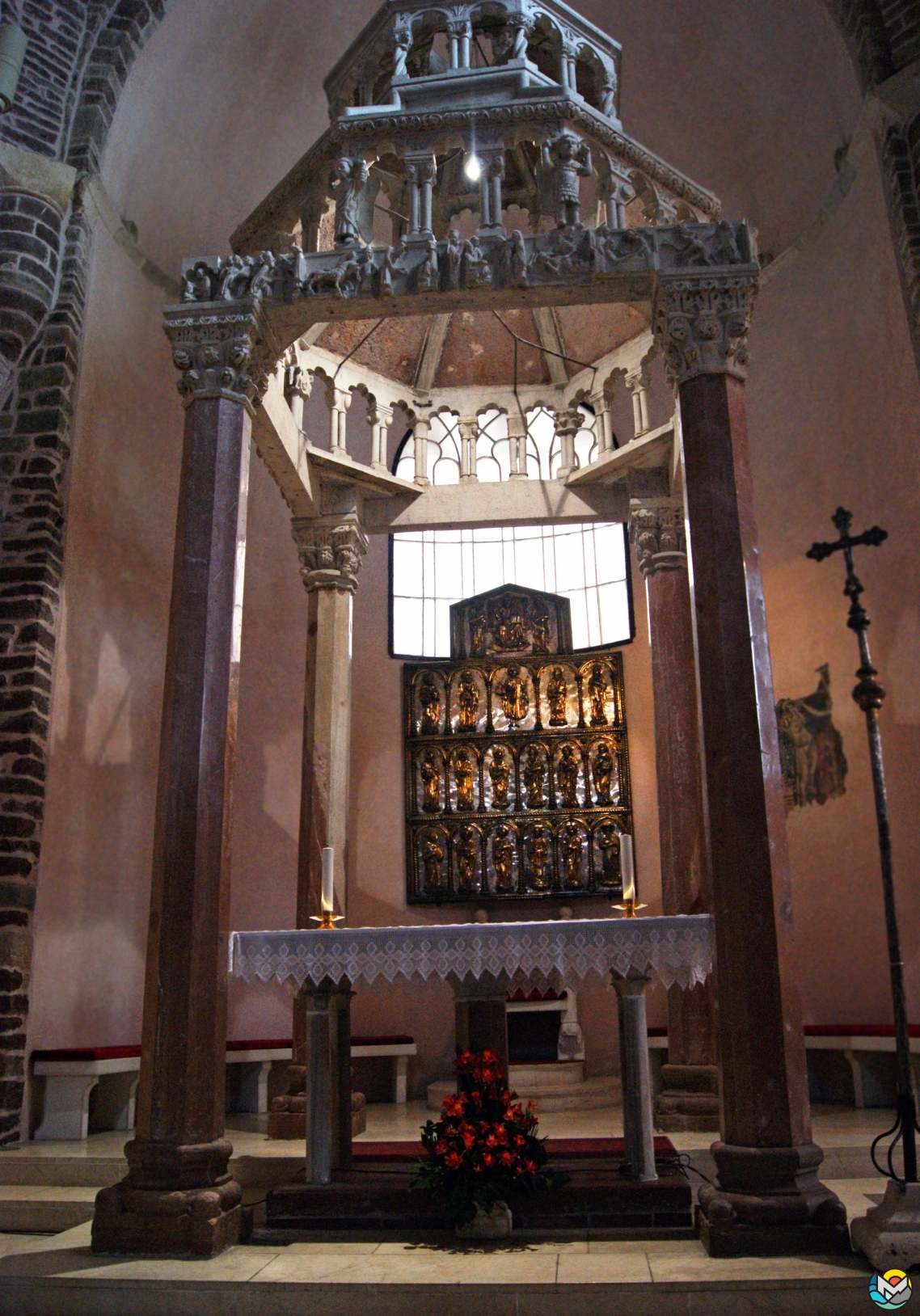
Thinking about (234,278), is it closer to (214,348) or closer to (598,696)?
(214,348)

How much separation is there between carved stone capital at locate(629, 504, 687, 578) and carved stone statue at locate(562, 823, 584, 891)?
3.56m

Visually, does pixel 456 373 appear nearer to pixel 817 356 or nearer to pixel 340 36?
pixel 817 356

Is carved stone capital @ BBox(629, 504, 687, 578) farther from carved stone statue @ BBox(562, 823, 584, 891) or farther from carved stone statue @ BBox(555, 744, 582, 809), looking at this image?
carved stone statue @ BBox(562, 823, 584, 891)

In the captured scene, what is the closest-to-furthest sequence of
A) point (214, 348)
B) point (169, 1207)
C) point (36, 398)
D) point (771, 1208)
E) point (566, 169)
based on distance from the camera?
1. point (771, 1208)
2. point (169, 1207)
3. point (214, 348)
4. point (566, 169)
5. point (36, 398)

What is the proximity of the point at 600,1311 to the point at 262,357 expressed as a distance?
219 inches

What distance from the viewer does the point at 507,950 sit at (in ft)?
18.0

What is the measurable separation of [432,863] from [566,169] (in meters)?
7.18

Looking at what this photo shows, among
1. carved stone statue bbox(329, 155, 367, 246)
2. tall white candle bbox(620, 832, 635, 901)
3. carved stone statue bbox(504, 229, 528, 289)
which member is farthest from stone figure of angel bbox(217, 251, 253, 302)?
tall white candle bbox(620, 832, 635, 901)

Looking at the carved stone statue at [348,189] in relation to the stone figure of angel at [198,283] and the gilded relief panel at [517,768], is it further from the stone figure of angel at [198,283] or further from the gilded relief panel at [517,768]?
the gilded relief panel at [517,768]

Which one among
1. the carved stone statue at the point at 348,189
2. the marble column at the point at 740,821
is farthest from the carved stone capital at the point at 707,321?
the carved stone statue at the point at 348,189

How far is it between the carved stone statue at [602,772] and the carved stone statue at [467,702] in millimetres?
1420

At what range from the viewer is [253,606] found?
37.3 ft

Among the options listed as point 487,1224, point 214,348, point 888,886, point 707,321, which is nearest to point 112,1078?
point 487,1224

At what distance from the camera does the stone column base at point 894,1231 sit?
171 inches
